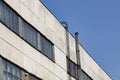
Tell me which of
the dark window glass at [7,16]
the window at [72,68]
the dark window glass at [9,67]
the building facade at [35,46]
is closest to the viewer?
the dark window glass at [9,67]

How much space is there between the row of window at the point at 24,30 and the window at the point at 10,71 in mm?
3058

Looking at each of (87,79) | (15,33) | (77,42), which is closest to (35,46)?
(15,33)

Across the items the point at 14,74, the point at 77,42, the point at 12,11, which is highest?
the point at 77,42

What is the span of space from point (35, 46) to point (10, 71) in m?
6.84

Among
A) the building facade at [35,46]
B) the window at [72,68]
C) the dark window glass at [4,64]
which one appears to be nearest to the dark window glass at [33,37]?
the building facade at [35,46]

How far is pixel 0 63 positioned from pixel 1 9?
4377mm

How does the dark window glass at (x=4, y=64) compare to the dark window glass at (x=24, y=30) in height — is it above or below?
below

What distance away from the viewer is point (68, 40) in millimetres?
52469

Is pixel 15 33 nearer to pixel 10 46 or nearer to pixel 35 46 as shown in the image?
pixel 10 46

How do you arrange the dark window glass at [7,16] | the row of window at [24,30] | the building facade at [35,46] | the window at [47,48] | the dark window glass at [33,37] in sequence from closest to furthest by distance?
the building facade at [35,46], the row of window at [24,30], the dark window glass at [7,16], the dark window glass at [33,37], the window at [47,48]

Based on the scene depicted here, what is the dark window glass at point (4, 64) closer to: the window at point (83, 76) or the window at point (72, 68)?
the window at point (72, 68)

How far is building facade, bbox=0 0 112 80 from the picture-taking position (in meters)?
36.1

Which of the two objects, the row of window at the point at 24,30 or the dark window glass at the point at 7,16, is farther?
the dark window glass at the point at 7,16

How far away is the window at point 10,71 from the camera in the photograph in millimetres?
Result: 35156
